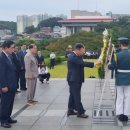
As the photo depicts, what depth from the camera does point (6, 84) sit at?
35.8 ft

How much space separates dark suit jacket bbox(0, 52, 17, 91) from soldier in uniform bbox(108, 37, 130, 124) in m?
2.12

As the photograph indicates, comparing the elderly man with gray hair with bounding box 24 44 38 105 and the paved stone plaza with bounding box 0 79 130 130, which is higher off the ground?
the elderly man with gray hair with bounding box 24 44 38 105

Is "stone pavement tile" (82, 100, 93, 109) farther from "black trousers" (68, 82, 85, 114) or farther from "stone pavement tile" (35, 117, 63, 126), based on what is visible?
"stone pavement tile" (35, 117, 63, 126)

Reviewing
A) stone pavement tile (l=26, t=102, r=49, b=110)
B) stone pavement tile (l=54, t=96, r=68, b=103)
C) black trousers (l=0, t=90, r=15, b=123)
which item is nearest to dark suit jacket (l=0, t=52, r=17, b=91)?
black trousers (l=0, t=90, r=15, b=123)

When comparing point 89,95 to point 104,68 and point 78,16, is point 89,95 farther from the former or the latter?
point 78,16

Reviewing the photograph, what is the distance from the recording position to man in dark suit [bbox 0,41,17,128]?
1091 centimetres

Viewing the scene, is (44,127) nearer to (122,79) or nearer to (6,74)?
(6,74)

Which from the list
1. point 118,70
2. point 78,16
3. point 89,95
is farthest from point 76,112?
point 78,16

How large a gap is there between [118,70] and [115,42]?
2198mm

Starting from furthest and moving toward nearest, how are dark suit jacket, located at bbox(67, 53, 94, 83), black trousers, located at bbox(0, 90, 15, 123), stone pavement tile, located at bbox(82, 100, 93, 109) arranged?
stone pavement tile, located at bbox(82, 100, 93, 109) → dark suit jacket, located at bbox(67, 53, 94, 83) → black trousers, located at bbox(0, 90, 15, 123)

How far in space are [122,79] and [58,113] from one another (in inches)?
93.1

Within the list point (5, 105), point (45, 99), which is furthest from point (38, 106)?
point (5, 105)

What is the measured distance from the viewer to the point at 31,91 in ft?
48.3

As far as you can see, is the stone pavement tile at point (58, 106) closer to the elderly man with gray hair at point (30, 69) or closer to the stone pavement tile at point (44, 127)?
the elderly man with gray hair at point (30, 69)
